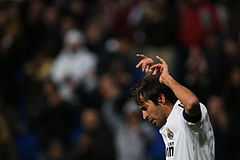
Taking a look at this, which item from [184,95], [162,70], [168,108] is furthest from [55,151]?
[184,95]

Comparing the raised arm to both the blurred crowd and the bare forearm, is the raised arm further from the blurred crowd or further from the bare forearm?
the blurred crowd

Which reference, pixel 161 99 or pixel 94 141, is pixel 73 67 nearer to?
pixel 94 141

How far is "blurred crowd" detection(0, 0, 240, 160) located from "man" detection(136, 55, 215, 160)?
15.0 feet

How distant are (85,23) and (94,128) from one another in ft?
10.6

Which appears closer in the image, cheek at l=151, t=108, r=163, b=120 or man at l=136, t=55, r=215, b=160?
man at l=136, t=55, r=215, b=160

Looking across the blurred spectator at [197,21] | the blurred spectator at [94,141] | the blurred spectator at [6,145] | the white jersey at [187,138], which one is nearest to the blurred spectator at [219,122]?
the blurred spectator at [94,141]

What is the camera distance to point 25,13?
46.6 ft

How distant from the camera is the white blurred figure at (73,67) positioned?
12.5 metres

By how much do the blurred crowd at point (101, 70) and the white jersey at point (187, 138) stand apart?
15.0ft

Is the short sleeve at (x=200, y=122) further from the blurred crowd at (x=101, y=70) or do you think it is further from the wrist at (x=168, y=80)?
the blurred crowd at (x=101, y=70)

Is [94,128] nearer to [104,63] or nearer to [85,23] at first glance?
[104,63]

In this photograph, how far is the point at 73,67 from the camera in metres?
12.7

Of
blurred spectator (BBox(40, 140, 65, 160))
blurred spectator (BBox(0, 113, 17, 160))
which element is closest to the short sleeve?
A: blurred spectator (BBox(0, 113, 17, 160))

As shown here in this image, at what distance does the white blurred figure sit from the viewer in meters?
12.5
